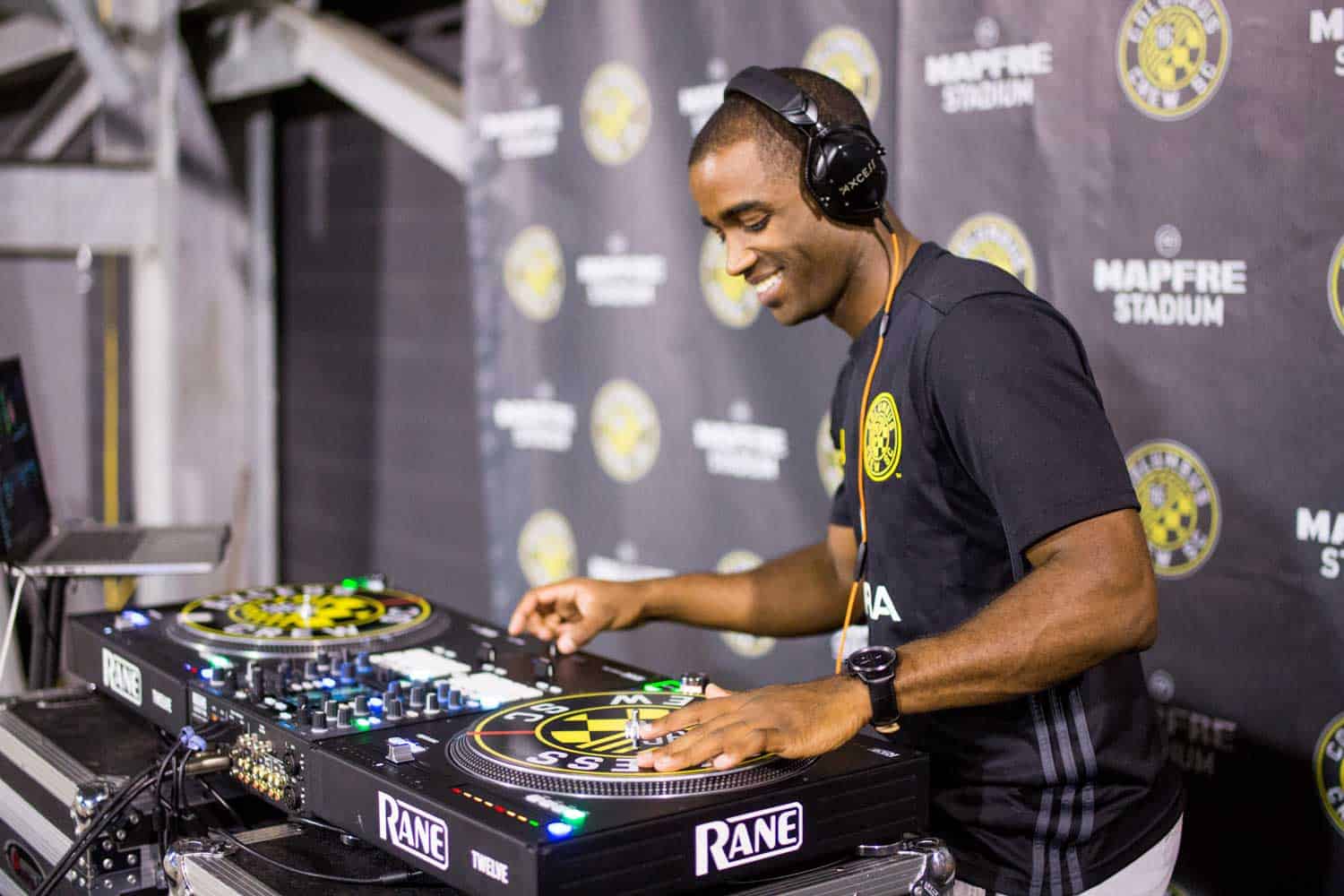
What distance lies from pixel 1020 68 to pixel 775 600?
1.05m

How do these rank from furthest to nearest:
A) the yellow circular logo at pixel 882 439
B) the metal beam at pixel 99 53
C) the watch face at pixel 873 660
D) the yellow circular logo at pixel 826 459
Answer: the metal beam at pixel 99 53 → the yellow circular logo at pixel 826 459 → the yellow circular logo at pixel 882 439 → the watch face at pixel 873 660

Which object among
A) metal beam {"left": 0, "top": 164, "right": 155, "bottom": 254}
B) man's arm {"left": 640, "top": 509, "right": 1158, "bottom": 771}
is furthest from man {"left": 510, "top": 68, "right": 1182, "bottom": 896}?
metal beam {"left": 0, "top": 164, "right": 155, "bottom": 254}

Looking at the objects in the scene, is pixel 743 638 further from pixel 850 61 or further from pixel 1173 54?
pixel 1173 54

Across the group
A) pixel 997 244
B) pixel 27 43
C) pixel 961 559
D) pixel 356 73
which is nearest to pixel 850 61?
pixel 997 244

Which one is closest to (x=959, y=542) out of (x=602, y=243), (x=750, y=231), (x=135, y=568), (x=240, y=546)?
(x=750, y=231)

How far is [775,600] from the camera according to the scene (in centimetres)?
211

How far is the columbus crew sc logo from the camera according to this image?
313 cm

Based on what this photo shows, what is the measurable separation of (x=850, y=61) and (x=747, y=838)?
6.35 feet

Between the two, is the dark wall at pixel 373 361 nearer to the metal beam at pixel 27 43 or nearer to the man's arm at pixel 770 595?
the metal beam at pixel 27 43

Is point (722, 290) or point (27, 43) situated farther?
point (27, 43)

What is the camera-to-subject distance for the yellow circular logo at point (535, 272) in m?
3.63

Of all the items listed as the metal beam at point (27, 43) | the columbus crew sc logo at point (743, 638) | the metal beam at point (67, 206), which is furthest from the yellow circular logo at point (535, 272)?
the metal beam at point (27, 43)

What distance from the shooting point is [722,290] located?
3.20 metres

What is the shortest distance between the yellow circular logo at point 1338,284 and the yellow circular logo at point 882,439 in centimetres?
81
